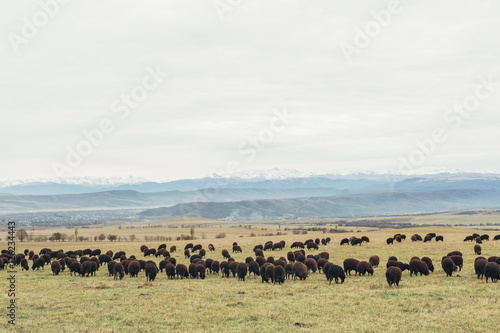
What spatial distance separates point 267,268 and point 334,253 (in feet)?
58.6

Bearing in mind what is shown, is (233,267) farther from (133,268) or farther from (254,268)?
(133,268)

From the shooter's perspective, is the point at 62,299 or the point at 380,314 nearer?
the point at 380,314

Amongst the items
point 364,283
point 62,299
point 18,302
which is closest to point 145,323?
point 62,299

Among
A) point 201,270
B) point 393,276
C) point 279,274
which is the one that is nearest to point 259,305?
point 279,274

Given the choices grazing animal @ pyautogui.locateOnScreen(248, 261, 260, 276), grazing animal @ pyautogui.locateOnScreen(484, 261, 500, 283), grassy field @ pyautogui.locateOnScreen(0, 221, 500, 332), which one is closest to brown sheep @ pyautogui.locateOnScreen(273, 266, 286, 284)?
grassy field @ pyautogui.locateOnScreen(0, 221, 500, 332)

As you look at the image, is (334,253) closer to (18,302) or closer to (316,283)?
(316,283)

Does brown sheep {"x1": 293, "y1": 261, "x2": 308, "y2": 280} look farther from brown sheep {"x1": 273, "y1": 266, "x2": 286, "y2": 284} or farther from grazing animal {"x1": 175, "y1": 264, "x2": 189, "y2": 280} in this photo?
grazing animal {"x1": 175, "y1": 264, "x2": 189, "y2": 280}

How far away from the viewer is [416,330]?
46.4 ft

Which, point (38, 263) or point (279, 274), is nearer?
point (279, 274)

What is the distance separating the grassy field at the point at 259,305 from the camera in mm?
15258

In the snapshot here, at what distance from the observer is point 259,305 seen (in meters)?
18.7

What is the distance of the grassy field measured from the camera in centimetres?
1526

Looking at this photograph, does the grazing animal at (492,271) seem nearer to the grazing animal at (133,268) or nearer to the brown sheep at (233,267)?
the brown sheep at (233,267)

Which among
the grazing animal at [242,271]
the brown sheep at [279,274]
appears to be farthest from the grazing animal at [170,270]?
the brown sheep at [279,274]
